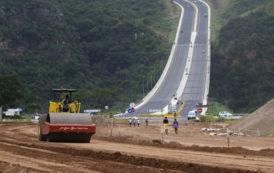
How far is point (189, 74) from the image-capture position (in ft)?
390

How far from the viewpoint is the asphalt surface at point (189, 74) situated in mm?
103338

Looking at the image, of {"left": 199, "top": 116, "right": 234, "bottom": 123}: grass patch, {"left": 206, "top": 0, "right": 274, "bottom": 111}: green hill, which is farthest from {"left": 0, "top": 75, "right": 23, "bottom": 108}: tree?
{"left": 206, "top": 0, "right": 274, "bottom": 111}: green hill

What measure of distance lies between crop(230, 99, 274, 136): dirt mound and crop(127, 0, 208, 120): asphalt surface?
123 feet

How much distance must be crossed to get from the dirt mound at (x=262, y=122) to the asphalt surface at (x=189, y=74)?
37480 mm

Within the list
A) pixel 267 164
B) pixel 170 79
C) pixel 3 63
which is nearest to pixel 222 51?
pixel 170 79

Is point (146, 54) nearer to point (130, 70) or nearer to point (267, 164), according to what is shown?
point (130, 70)

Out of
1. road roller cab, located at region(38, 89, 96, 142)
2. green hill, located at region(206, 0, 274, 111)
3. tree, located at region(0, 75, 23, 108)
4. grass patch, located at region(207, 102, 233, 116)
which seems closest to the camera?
road roller cab, located at region(38, 89, 96, 142)

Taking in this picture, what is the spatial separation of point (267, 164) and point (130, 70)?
410ft

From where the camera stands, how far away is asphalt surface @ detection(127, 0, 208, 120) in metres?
103

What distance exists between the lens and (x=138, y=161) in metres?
18.2

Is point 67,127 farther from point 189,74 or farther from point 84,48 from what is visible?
point 84,48

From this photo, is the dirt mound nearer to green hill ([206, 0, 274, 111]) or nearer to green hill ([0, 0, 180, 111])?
green hill ([206, 0, 274, 111])

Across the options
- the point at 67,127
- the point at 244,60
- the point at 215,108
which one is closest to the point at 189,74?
the point at 244,60

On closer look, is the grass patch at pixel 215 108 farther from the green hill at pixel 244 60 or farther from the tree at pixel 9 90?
the tree at pixel 9 90
